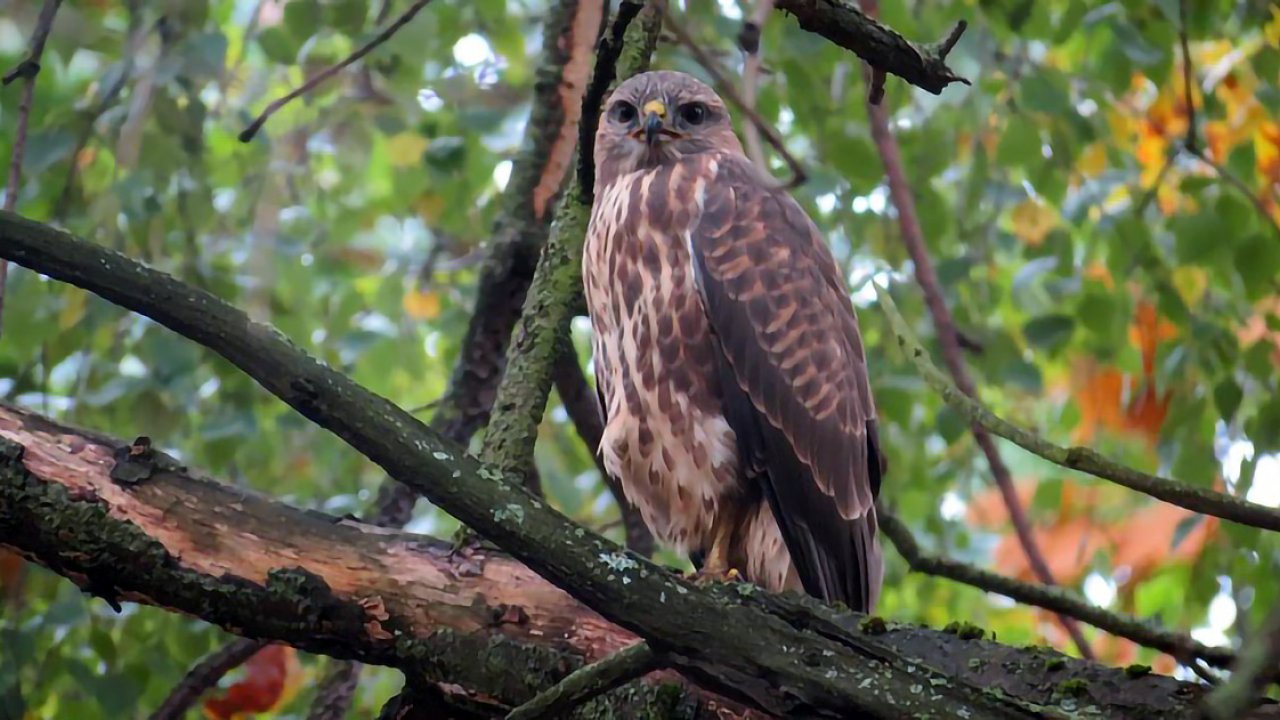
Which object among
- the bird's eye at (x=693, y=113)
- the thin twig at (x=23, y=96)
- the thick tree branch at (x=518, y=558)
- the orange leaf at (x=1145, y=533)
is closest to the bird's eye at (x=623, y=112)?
the bird's eye at (x=693, y=113)

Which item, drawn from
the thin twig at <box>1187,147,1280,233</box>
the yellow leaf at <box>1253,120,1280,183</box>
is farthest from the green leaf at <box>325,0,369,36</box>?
the yellow leaf at <box>1253,120,1280,183</box>

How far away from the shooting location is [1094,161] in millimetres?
4441

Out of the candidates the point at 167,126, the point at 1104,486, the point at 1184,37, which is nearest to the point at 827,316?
the point at 1184,37

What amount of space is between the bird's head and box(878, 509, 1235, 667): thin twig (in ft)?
4.11

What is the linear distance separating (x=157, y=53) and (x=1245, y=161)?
300 centimetres

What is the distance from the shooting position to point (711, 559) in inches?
125

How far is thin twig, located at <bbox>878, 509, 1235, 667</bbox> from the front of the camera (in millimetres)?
1849

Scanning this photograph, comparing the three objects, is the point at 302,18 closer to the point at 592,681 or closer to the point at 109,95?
the point at 109,95

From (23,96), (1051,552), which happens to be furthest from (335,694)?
(1051,552)

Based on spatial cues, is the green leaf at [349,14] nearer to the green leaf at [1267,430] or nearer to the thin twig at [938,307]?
the thin twig at [938,307]

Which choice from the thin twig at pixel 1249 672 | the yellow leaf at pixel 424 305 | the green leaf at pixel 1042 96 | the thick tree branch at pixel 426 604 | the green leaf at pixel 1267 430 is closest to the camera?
the thin twig at pixel 1249 672

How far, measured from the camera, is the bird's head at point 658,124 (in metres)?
3.63

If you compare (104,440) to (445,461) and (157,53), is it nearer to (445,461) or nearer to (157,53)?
(445,461)

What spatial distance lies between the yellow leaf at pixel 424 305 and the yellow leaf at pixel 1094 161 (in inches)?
93.2
